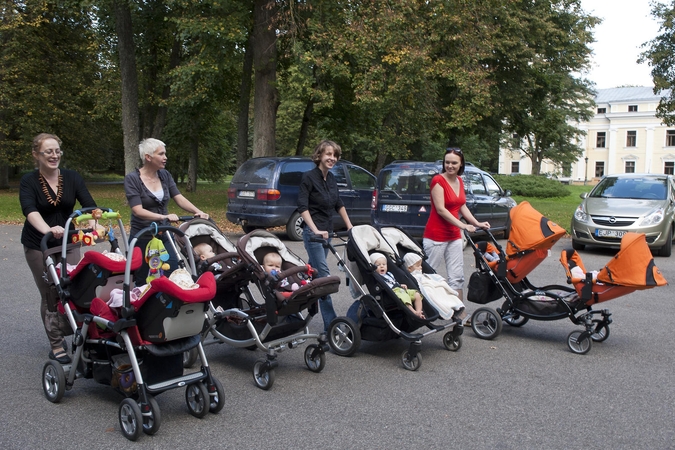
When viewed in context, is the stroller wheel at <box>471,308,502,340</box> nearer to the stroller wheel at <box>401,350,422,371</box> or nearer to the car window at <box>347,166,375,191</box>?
the stroller wheel at <box>401,350,422,371</box>

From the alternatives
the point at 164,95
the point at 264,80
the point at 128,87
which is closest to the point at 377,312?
the point at 264,80

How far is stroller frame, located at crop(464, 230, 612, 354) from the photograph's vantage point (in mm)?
6531

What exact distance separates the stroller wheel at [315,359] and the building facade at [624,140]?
273ft

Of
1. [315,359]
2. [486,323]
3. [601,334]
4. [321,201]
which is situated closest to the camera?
[315,359]

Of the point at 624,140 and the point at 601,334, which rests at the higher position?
the point at 624,140

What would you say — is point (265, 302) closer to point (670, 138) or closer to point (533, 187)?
point (533, 187)

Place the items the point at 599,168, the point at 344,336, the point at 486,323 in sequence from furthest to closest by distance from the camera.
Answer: the point at 599,168
the point at 486,323
the point at 344,336

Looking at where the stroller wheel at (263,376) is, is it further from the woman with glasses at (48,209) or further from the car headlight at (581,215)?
the car headlight at (581,215)

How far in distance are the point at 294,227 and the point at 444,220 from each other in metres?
8.18

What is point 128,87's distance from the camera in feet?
71.8

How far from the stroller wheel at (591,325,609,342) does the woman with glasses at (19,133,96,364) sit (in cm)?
507

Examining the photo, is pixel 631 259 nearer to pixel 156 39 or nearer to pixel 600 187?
pixel 600 187

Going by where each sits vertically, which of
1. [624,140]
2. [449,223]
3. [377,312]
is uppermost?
[624,140]

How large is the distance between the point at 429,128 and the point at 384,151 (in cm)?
197
